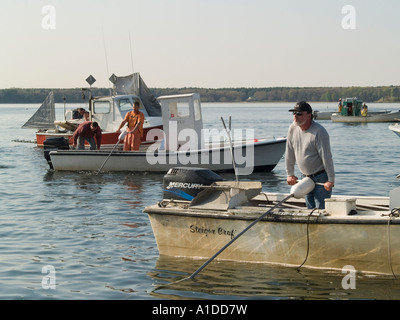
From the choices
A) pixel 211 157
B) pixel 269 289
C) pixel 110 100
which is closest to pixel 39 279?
pixel 269 289

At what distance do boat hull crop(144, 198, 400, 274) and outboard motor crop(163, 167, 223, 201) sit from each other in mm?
463

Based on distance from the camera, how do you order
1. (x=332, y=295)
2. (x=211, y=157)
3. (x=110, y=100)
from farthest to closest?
(x=110, y=100)
(x=211, y=157)
(x=332, y=295)

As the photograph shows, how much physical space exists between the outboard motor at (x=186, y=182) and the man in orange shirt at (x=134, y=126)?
32.3 ft

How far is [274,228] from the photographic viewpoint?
862 centimetres

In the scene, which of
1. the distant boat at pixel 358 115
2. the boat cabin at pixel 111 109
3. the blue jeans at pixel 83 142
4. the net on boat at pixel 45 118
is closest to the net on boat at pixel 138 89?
the boat cabin at pixel 111 109

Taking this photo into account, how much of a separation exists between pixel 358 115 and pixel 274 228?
51.9 m

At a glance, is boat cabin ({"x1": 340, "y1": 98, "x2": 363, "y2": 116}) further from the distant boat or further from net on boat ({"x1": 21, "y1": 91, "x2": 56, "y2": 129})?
net on boat ({"x1": 21, "y1": 91, "x2": 56, "y2": 129})

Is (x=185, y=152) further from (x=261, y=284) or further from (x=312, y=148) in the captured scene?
(x=261, y=284)

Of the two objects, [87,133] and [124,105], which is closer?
[87,133]

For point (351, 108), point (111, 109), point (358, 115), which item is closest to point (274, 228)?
point (111, 109)

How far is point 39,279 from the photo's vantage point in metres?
8.91

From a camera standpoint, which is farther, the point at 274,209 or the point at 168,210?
the point at 168,210
